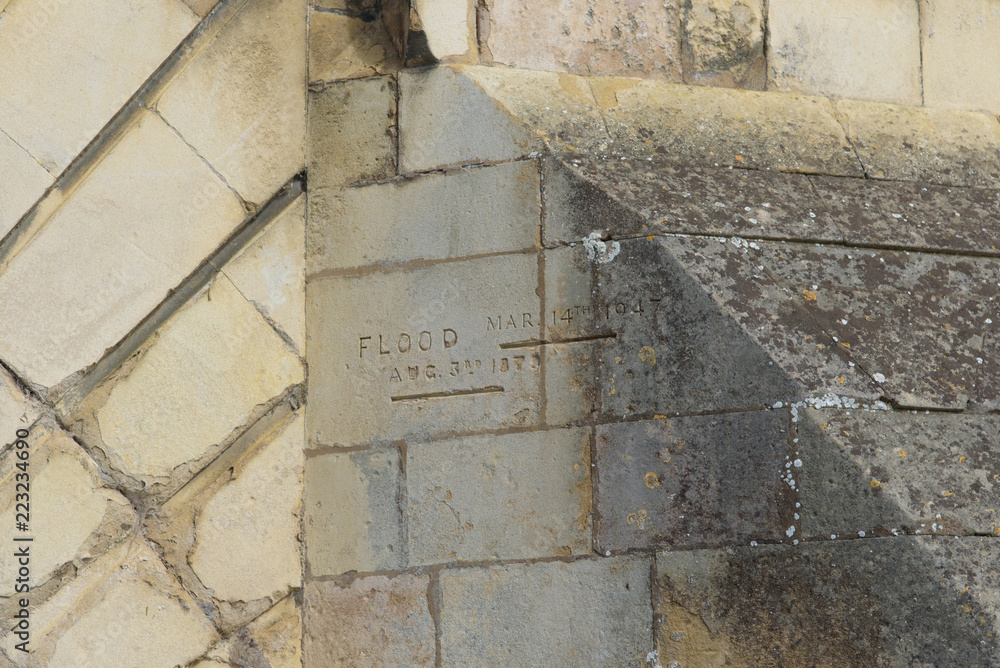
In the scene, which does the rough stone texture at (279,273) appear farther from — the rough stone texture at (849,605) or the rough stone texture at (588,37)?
the rough stone texture at (849,605)

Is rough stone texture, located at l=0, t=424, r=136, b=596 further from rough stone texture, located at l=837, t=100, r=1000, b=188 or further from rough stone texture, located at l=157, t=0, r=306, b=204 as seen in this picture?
rough stone texture, located at l=837, t=100, r=1000, b=188

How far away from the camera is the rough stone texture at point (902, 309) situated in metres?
2.54

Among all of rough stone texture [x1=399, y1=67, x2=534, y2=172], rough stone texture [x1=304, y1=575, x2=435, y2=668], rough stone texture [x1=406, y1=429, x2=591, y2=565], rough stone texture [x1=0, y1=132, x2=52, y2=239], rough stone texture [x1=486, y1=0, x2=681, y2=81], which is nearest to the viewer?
rough stone texture [x1=406, y1=429, x2=591, y2=565]

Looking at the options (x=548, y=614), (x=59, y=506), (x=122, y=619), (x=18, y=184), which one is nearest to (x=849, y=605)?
(x=548, y=614)

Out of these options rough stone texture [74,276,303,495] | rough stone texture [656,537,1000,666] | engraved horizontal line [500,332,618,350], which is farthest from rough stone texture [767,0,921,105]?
rough stone texture [74,276,303,495]

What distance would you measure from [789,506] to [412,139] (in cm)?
144

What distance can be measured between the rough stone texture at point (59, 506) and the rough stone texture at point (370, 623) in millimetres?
642

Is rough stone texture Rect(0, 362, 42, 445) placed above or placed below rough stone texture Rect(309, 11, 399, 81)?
below

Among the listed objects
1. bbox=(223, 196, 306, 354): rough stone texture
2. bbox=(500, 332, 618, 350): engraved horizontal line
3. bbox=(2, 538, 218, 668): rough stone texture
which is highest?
bbox=(223, 196, 306, 354): rough stone texture

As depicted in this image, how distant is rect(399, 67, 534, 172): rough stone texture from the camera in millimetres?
2879

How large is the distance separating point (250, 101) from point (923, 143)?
2.00 m

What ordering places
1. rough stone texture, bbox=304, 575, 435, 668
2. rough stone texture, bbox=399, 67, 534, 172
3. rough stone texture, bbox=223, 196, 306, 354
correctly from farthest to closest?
1. rough stone texture, bbox=223, 196, 306, 354
2. rough stone texture, bbox=399, 67, 534, 172
3. rough stone texture, bbox=304, 575, 435, 668

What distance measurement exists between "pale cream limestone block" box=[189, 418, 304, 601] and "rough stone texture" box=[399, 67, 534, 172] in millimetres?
858

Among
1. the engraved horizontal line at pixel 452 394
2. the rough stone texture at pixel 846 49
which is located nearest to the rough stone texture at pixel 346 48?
the engraved horizontal line at pixel 452 394
